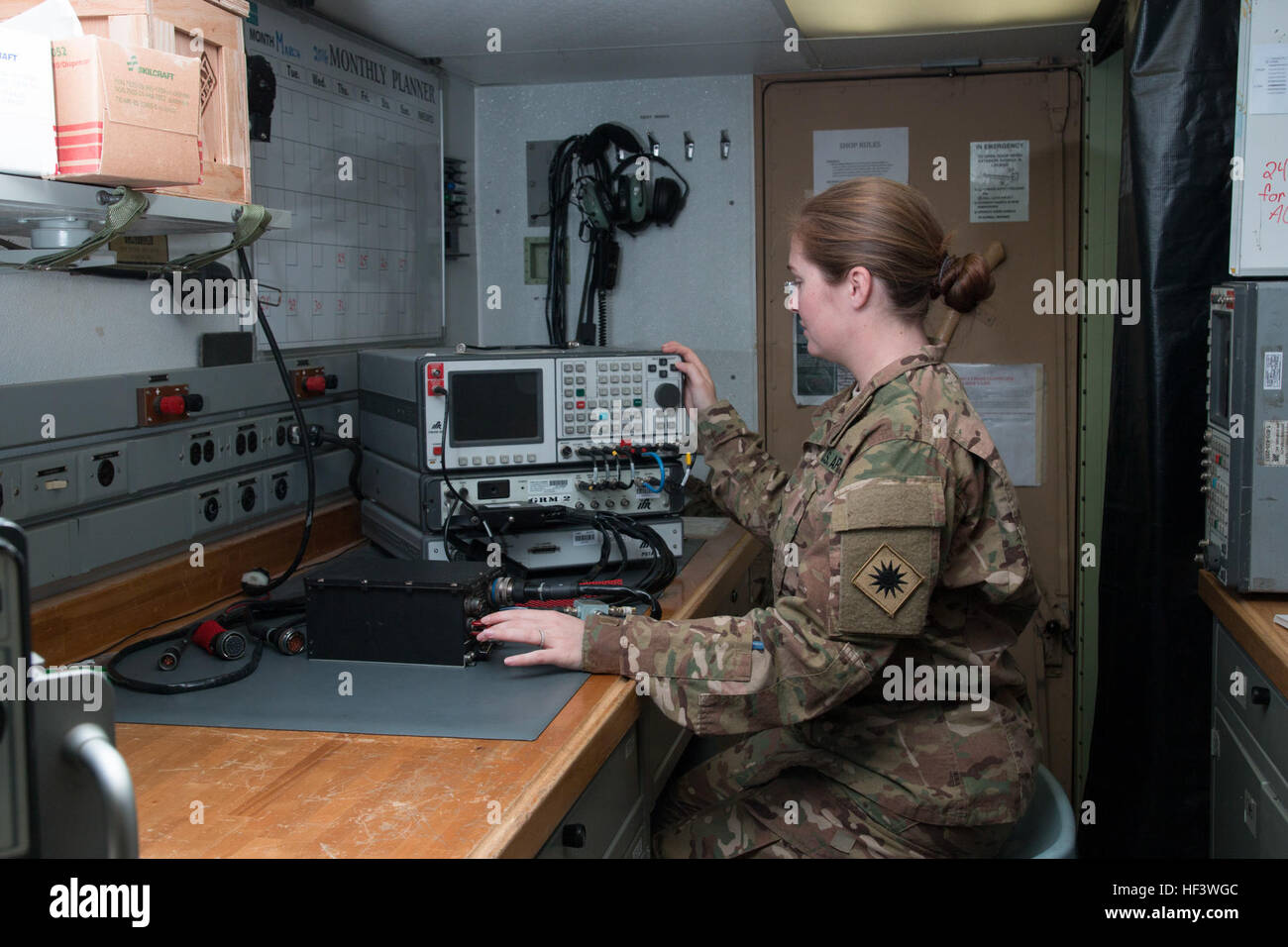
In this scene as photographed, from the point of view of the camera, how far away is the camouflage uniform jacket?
4.76 ft

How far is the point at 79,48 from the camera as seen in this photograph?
1194 millimetres

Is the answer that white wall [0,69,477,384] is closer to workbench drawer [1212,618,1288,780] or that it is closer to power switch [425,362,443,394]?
power switch [425,362,443,394]

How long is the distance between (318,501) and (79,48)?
4.18ft

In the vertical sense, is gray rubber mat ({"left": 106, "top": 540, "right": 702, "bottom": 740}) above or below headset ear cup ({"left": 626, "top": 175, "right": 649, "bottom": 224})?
below

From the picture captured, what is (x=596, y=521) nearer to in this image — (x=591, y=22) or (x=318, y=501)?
(x=318, y=501)

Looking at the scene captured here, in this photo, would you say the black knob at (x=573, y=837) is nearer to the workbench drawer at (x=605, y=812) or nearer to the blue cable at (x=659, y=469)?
the workbench drawer at (x=605, y=812)

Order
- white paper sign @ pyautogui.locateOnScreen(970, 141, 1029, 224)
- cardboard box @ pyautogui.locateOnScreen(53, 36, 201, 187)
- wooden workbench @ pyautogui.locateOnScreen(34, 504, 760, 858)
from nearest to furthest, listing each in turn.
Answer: wooden workbench @ pyautogui.locateOnScreen(34, 504, 760, 858)
cardboard box @ pyautogui.locateOnScreen(53, 36, 201, 187)
white paper sign @ pyautogui.locateOnScreen(970, 141, 1029, 224)

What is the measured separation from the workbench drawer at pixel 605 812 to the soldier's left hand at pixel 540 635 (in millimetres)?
145

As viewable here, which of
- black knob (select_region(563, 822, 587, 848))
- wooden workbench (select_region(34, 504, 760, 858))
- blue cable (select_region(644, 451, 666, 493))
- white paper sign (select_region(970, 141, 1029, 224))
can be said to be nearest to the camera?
wooden workbench (select_region(34, 504, 760, 858))

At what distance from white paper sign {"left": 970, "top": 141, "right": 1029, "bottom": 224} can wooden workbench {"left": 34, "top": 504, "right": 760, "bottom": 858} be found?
198 cm

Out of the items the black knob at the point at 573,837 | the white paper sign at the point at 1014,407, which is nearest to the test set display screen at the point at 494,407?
the black knob at the point at 573,837

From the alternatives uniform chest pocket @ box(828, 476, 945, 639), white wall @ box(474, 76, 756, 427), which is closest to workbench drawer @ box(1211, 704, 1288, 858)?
uniform chest pocket @ box(828, 476, 945, 639)

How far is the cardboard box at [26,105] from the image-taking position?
1.15 meters
